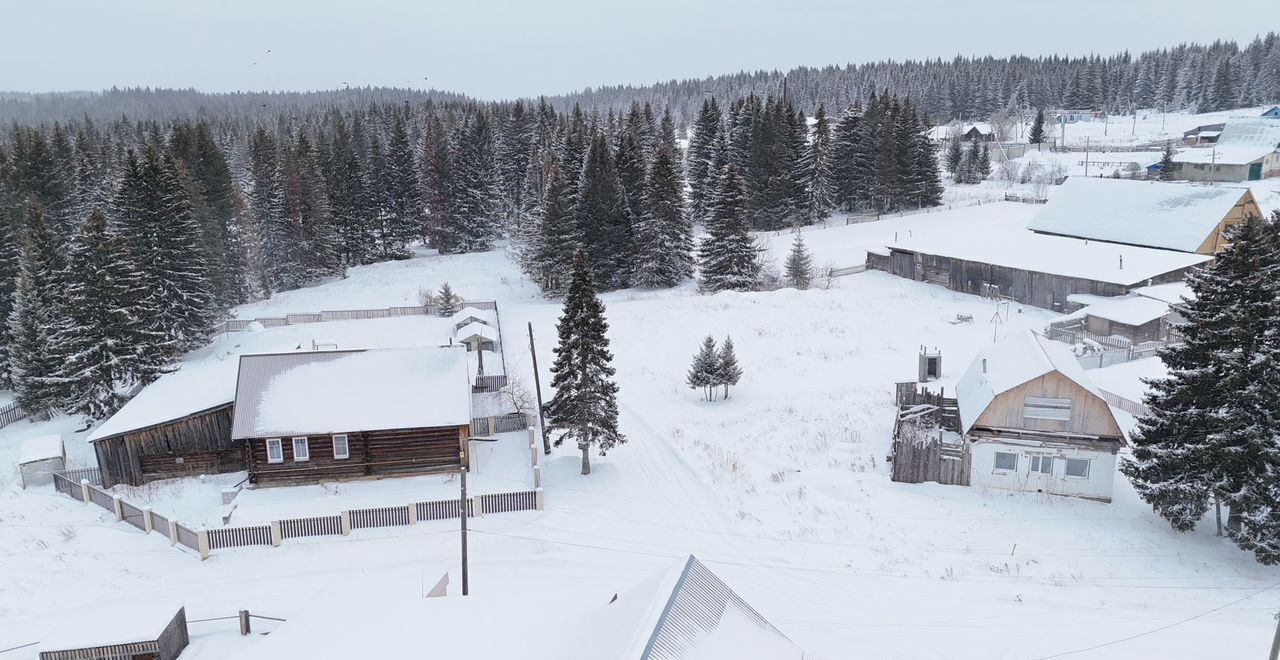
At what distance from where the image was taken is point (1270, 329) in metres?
19.4

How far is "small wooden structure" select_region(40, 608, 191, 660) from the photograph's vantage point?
15953 millimetres

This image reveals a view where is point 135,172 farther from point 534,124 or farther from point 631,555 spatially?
point 534,124

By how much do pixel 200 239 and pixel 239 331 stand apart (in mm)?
7593

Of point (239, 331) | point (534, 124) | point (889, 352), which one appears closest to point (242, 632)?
point (889, 352)

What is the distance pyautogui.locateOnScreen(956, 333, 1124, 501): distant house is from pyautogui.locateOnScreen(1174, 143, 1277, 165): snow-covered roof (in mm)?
84645

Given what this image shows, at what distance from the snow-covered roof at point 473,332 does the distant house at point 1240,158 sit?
3441 inches

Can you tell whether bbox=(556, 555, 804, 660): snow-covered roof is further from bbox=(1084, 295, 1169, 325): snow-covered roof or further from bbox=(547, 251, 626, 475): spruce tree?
bbox=(1084, 295, 1169, 325): snow-covered roof

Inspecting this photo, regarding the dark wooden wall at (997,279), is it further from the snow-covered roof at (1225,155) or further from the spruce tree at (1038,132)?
the spruce tree at (1038,132)

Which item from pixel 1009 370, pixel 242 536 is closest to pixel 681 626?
pixel 242 536

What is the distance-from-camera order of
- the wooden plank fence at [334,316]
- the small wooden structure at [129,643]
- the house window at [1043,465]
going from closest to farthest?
the small wooden structure at [129,643] → the house window at [1043,465] → the wooden plank fence at [334,316]

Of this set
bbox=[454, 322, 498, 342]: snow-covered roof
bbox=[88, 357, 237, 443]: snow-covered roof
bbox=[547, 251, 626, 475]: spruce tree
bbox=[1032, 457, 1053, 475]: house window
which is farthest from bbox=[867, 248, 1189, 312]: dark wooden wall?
bbox=[88, 357, 237, 443]: snow-covered roof

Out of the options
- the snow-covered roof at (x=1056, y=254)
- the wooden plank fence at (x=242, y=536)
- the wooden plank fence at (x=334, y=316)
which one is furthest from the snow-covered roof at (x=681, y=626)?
the snow-covered roof at (x=1056, y=254)

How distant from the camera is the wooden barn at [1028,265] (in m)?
44.4

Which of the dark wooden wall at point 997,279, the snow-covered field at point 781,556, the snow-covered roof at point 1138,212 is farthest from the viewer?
the snow-covered roof at point 1138,212
